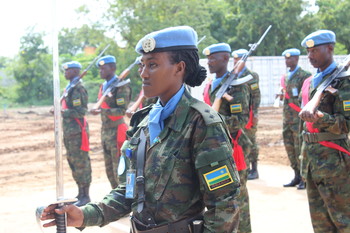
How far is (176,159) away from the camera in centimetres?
226

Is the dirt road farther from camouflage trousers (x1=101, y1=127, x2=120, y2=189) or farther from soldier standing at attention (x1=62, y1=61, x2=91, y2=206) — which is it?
camouflage trousers (x1=101, y1=127, x2=120, y2=189)

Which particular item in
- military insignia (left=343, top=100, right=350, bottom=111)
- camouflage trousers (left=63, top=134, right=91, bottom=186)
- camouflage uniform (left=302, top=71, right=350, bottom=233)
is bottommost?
camouflage trousers (left=63, top=134, right=91, bottom=186)

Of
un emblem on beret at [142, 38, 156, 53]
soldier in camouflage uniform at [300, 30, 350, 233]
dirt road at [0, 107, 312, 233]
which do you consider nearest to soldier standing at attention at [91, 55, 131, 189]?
dirt road at [0, 107, 312, 233]

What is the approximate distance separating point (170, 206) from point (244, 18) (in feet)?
83.5

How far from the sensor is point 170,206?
2.27 metres

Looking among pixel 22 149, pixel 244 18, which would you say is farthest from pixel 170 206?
pixel 244 18

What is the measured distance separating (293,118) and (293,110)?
14 centimetres

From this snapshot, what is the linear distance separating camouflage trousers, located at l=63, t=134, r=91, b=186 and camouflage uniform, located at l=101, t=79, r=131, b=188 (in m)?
0.52

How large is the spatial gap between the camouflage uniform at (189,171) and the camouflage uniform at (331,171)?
6.84 ft

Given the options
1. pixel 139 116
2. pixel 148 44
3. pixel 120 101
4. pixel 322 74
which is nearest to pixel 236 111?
pixel 322 74

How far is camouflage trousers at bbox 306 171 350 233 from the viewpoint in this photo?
4.14 m

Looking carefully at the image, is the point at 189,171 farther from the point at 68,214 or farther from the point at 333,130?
the point at 333,130

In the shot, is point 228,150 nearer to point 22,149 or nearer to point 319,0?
point 22,149

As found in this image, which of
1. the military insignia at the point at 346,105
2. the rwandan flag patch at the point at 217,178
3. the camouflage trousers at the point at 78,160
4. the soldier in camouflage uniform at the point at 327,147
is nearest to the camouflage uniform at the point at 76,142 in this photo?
the camouflage trousers at the point at 78,160
